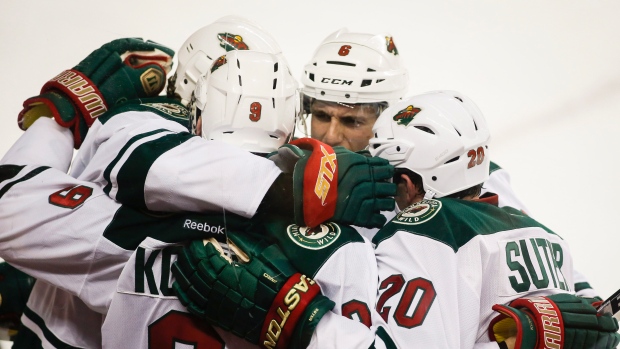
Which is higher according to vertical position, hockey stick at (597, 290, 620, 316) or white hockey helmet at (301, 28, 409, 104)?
white hockey helmet at (301, 28, 409, 104)

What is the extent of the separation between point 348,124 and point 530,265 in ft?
2.92

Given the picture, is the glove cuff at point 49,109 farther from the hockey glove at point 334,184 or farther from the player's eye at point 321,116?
the player's eye at point 321,116

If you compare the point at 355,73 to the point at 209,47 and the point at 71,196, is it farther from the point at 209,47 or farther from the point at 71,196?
the point at 71,196

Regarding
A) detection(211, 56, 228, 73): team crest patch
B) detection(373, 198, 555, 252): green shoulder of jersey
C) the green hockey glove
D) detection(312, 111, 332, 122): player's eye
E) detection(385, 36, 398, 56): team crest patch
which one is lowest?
the green hockey glove

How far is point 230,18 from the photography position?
275 centimetres

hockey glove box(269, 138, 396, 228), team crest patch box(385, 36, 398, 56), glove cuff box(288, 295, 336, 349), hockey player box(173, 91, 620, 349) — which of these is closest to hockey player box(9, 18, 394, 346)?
hockey glove box(269, 138, 396, 228)

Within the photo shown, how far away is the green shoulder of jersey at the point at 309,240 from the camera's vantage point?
203 cm

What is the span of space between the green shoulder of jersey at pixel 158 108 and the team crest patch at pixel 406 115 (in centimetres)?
60


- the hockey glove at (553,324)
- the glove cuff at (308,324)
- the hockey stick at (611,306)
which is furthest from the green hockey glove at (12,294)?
the hockey stick at (611,306)

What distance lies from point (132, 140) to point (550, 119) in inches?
84.2

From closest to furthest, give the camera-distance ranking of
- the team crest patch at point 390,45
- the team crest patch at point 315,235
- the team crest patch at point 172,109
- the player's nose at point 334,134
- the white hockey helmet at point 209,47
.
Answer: the team crest patch at point 315,235 → the team crest patch at point 172,109 → the white hockey helmet at point 209,47 → the player's nose at point 334,134 → the team crest patch at point 390,45

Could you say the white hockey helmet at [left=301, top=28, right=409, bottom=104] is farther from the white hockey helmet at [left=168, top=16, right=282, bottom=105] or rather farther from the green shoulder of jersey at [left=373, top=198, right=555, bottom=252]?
the green shoulder of jersey at [left=373, top=198, right=555, bottom=252]

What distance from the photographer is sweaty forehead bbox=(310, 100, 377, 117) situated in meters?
2.81

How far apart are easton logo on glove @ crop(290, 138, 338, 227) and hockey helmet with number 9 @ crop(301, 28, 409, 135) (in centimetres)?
76
